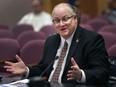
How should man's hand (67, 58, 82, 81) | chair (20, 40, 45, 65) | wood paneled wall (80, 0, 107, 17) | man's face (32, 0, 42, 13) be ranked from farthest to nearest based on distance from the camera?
wood paneled wall (80, 0, 107, 17), man's face (32, 0, 42, 13), chair (20, 40, 45, 65), man's hand (67, 58, 82, 81)

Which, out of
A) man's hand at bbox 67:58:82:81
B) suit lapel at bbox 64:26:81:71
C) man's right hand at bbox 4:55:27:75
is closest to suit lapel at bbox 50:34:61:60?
suit lapel at bbox 64:26:81:71

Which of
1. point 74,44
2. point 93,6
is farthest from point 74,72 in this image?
point 93,6

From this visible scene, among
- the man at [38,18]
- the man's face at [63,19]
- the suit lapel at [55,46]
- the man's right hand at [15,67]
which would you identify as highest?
the man at [38,18]

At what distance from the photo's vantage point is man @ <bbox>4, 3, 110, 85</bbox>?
2.87 metres

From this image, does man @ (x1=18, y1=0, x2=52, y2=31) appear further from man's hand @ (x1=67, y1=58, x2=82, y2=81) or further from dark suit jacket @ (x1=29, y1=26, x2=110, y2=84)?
man's hand @ (x1=67, y1=58, x2=82, y2=81)

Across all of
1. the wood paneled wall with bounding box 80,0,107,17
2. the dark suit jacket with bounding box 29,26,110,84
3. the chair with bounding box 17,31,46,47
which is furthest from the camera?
the wood paneled wall with bounding box 80,0,107,17

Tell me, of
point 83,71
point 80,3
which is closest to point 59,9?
point 83,71

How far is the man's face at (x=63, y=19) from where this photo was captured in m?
2.96

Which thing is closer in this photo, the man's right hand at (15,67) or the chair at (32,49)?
the man's right hand at (15,67)

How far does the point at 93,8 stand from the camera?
11773 millimetres

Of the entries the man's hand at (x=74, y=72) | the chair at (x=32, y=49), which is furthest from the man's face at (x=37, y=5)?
the man's hand at (x=74, y=72)

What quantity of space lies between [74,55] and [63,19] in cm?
31

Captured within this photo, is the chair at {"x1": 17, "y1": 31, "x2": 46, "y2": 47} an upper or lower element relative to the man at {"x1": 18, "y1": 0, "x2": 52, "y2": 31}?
lower

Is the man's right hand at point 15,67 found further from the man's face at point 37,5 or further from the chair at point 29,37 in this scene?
the man's face at point 37,5
